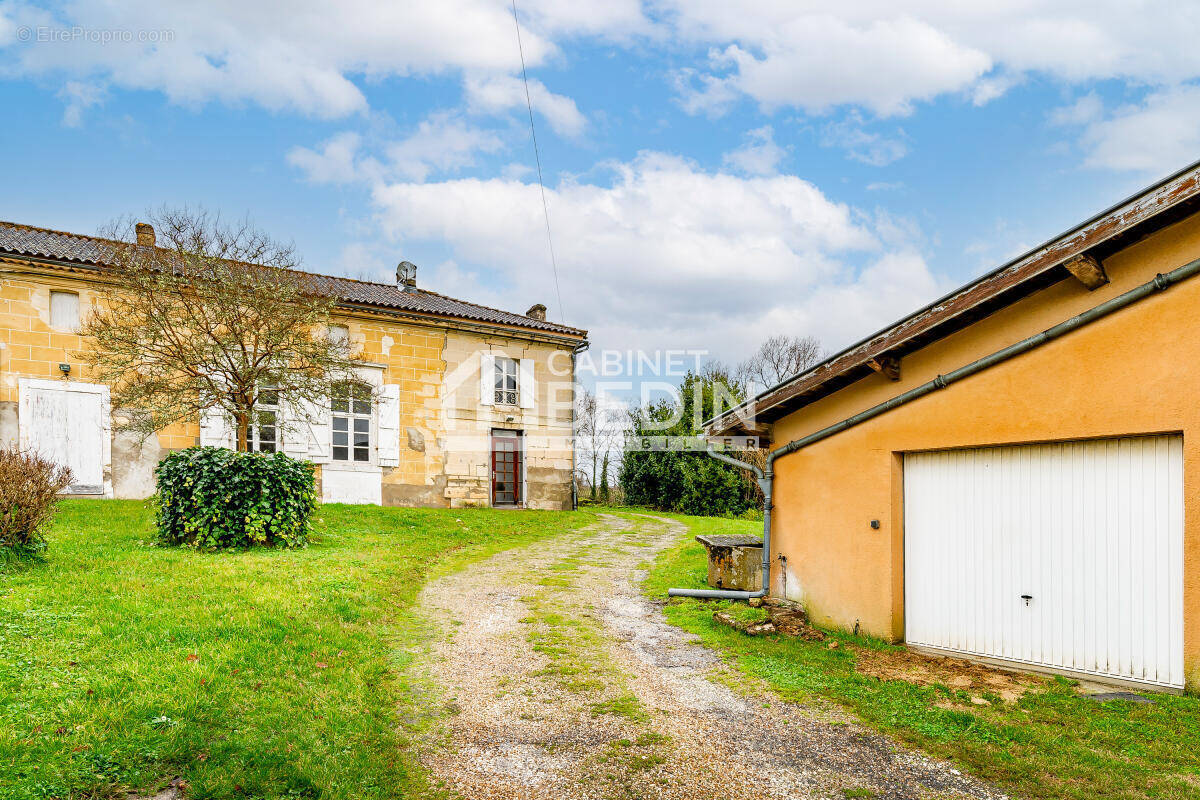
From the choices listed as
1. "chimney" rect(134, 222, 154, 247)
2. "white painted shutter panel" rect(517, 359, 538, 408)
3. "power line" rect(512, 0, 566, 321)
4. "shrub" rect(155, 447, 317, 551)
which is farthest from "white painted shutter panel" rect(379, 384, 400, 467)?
"chimney" rect(134, 222, 154, 247)

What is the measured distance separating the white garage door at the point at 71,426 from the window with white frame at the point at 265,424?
2.79 metres

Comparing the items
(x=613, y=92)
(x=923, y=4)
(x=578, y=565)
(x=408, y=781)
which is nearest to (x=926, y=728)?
(x=408, y=781)

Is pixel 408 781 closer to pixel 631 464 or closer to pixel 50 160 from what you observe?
pixel 50 160

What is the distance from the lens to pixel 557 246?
14258mm

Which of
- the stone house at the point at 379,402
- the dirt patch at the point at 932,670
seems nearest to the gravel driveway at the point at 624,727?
the dirt patch at the point at 932,670

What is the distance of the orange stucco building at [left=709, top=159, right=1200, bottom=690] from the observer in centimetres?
438

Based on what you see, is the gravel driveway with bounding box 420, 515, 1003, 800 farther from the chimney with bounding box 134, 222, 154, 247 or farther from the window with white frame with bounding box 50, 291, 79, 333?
the chimney with bounding box 134, 222, 154, 247

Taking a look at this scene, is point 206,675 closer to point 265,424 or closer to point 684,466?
point 265,424

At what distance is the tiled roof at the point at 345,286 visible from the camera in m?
13.1

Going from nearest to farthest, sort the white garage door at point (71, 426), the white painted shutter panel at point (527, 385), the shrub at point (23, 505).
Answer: the shrub at point (23, 505) → the white garage door at point (71, 426) → the white painted shutter panel at point (527, 385)

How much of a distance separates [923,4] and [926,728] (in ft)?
30.2

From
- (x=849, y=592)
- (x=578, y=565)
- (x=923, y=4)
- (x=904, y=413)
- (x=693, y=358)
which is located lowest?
(x=578, y=565)

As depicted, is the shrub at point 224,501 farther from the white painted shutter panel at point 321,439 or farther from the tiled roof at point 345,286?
the white painted shutter panel at point 321,439

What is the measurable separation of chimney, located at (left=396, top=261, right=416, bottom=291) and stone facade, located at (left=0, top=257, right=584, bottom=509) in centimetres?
433
